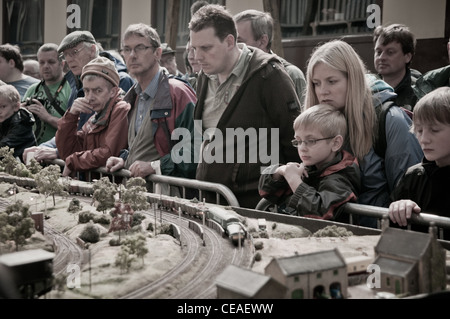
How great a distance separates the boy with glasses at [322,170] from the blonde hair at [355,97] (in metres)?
0.10

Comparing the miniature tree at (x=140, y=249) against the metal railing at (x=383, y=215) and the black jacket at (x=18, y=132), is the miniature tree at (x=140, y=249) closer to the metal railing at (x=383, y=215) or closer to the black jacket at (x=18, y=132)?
the metal railing at (x=383, y=215)

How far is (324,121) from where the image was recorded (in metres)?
6.40

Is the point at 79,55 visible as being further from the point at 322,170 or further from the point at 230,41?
the point at 322,170

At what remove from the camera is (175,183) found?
798 cm

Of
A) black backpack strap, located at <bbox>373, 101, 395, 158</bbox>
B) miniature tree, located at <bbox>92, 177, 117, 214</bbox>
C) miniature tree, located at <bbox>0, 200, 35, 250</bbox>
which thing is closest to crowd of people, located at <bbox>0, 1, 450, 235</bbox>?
black backpack strap, located at <bbox>373, 101, 395, 158</bbox>

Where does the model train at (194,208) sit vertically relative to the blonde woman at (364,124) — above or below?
below

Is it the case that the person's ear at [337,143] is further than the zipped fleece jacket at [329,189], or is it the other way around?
the person's ear at [337,143]

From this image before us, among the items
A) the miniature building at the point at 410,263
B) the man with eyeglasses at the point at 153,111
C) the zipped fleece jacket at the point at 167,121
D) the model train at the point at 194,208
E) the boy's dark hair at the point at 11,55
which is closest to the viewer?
the miniature building at the point at 410,263

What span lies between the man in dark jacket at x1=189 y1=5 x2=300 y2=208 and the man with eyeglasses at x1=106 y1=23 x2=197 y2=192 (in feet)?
2.52

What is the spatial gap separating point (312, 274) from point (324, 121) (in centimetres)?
264

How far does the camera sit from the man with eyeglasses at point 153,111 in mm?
9008

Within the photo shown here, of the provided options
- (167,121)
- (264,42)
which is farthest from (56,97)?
(264,42)

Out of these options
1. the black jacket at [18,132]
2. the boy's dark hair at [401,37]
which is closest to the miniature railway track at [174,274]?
the boy's dark hair at [401,37]

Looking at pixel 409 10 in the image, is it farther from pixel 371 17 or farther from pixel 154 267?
pixel 154 267
